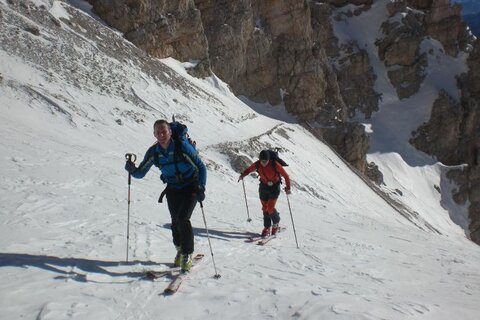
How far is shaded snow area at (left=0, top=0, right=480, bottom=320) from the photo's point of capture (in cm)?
485

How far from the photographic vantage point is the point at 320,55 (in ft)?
188

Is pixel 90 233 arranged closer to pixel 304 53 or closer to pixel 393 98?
pixel 304 53

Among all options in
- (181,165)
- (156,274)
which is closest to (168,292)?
(156,274)

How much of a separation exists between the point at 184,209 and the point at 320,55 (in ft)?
180

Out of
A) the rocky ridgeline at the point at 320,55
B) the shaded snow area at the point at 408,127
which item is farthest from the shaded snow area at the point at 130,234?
the shaded snow area at the point at 408,127

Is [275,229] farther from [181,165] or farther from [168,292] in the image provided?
[168,292]

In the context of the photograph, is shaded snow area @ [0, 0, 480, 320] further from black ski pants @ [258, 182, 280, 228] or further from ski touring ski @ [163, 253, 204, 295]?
black ski pants @ [258, 182, 280, 228]

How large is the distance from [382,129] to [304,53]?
16269 millimetres

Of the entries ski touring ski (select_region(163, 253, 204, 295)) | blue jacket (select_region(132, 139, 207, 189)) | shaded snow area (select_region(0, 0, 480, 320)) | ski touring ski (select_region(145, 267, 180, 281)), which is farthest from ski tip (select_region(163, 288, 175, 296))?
blue jacket (select_region(132, 139, 207, 189))

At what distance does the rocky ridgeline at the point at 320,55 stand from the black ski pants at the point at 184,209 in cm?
2860

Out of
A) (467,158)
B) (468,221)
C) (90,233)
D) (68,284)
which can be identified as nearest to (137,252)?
(90,233)

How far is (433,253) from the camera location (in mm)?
11070

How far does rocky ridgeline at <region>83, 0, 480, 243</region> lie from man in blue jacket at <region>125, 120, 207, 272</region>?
28435 millimetres

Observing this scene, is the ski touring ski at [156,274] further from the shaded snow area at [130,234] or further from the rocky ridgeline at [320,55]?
the rocky ridgeline at [320,55]
